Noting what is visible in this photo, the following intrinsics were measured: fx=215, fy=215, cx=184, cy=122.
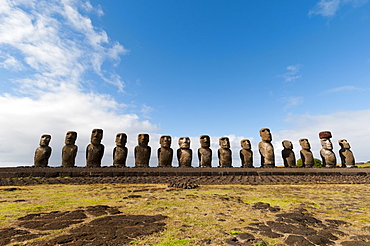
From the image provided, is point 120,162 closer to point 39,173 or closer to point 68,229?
point 39,173

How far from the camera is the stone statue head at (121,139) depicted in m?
14.1

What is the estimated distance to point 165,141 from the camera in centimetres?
1465

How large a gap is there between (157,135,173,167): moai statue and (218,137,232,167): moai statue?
3519mm

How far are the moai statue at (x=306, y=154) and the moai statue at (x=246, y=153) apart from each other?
4408 mm

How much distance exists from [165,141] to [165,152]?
752mm

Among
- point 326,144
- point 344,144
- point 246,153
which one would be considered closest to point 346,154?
point 344,144

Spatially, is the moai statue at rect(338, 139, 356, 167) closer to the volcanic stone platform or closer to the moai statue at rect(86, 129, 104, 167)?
the volcanic stone platform

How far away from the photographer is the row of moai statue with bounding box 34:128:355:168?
1327 cm

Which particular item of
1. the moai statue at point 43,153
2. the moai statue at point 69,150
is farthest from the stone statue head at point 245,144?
the moai statue at point 43,153

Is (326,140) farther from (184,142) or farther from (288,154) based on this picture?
(184,142)

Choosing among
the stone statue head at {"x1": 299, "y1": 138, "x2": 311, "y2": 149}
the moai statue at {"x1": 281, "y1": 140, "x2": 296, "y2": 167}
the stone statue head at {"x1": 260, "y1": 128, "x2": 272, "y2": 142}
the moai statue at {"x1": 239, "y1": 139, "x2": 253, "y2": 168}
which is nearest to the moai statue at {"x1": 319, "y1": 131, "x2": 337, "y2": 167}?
the stone statue head at {"x1": 299, "y1": 138, "x2": 311, "y2": 149}

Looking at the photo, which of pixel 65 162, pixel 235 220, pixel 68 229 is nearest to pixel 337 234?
pixel 235 220

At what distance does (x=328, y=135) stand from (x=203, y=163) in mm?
10417

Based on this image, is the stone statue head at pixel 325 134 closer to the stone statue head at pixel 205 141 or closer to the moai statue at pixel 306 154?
the moai statue at pixel 306 154
